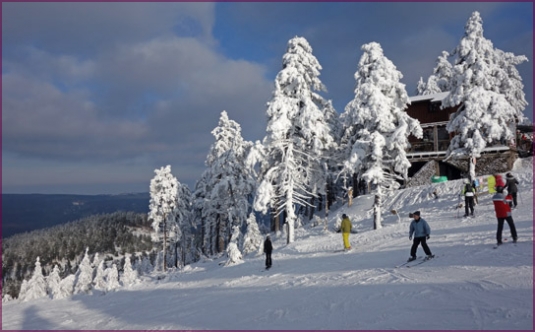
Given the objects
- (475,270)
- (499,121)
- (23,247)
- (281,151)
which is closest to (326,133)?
(281,151)

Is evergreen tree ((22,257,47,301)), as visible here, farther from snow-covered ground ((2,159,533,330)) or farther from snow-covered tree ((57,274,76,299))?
snow-covered ground ((2,159,533,330))

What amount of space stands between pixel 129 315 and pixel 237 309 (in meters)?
5.49

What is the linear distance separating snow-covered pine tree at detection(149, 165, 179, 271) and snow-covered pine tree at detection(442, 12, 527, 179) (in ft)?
103

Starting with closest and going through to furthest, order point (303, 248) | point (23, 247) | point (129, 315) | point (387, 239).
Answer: point (129, 315) → point (387, 239) → point (303, 248) → point (23, 247)

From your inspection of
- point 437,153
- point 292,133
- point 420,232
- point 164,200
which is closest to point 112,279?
point 164,200

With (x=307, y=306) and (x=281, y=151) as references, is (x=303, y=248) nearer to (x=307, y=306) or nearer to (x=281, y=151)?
(x=281, y=151)

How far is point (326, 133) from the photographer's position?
86.5 ft

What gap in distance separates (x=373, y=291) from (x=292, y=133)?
17955 millimetres

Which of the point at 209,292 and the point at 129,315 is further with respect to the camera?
the point at 209,292

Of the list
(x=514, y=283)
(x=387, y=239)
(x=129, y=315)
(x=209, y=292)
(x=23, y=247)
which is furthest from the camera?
(x=23, y=247)

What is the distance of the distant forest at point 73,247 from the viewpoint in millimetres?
129000

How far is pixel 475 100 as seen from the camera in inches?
978

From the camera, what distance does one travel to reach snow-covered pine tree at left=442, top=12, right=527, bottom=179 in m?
24.7

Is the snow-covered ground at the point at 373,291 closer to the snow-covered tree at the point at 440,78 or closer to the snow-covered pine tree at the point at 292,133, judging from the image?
the snow-covered pine tree at the point at 292,133
